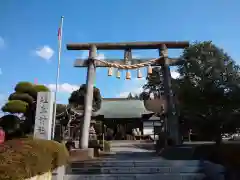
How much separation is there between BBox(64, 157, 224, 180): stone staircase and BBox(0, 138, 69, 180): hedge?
1716mm

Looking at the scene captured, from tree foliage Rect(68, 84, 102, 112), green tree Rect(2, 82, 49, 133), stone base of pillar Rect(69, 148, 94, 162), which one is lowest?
stone base of pillar Rect(69, 148, 94, 162)

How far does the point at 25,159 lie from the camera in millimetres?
5438

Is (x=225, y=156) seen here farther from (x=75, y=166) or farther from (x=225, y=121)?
(x=75, y=166)

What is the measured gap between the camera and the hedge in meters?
4.83

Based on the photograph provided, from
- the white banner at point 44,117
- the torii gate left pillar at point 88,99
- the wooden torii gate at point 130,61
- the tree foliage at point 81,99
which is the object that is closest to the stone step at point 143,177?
the white banner at point 44,117

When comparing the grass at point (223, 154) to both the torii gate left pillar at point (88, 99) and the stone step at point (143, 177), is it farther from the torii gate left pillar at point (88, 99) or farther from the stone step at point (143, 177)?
the torii gate left pillar at point (88, 99)

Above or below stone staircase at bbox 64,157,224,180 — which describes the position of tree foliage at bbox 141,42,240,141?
above

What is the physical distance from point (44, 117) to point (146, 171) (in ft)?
16.8

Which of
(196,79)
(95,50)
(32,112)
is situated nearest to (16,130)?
(32,112)

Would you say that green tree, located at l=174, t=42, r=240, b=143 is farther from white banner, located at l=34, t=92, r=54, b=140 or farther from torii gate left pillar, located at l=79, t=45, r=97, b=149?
white banner, located at l=34, t=92, r=54, b=140

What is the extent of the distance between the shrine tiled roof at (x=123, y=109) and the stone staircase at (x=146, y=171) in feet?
79.7

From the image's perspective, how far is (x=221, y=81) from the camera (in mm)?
10344

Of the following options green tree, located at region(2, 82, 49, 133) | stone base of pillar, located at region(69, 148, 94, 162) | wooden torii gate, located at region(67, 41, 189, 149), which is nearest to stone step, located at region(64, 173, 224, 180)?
stone base of pillar, located at region(69, 148, 94, 162)

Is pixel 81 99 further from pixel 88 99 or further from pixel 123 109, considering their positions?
pixel 88 99
